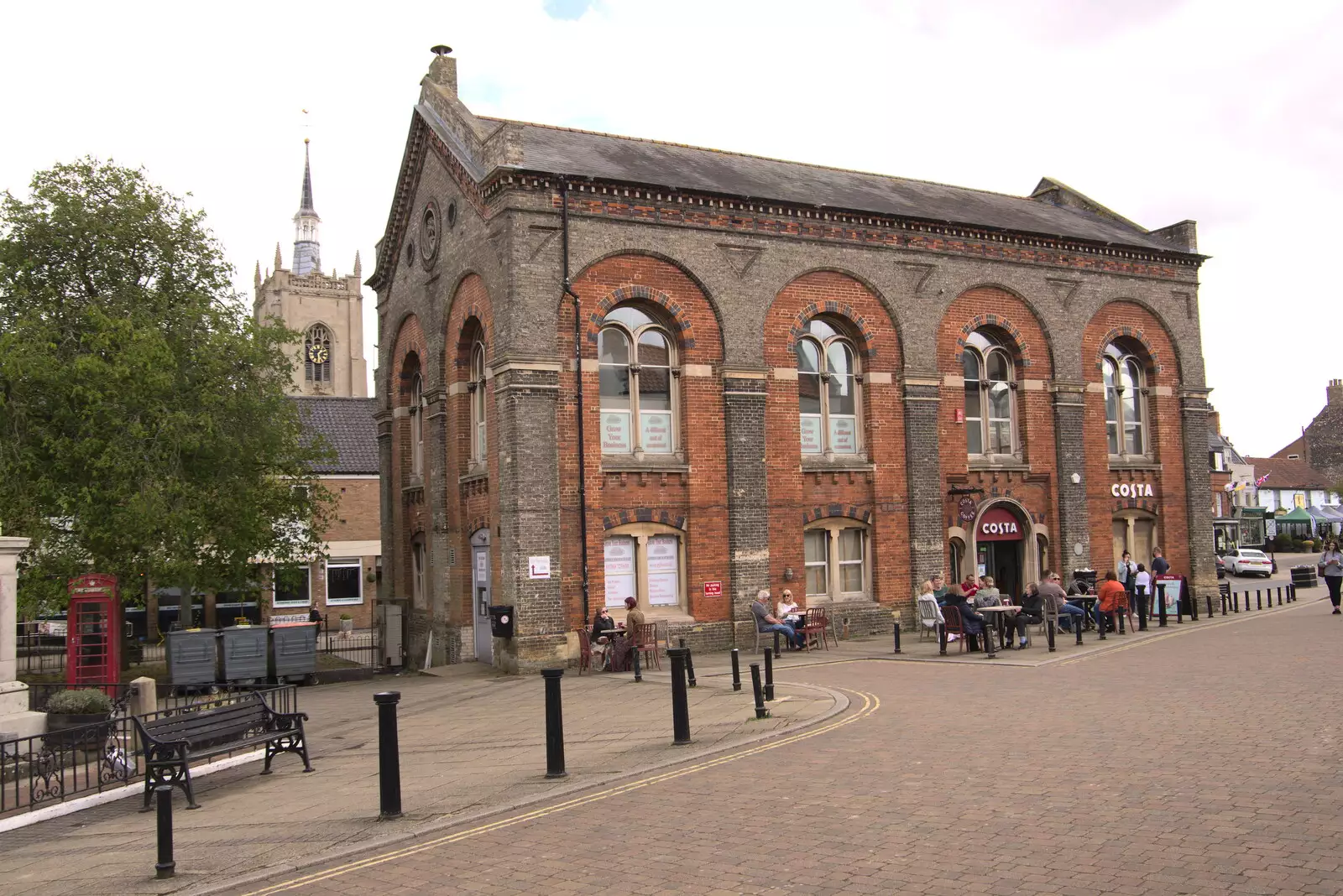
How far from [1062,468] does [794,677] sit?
12.3 m

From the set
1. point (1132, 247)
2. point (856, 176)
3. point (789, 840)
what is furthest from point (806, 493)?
point (789, 840)

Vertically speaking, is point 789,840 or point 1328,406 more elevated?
point 1328,406

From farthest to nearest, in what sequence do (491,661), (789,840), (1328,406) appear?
(1328,406), (491,661), (789,840)

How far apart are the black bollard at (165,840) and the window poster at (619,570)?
44.1 ft

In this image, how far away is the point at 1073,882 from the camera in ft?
21.6

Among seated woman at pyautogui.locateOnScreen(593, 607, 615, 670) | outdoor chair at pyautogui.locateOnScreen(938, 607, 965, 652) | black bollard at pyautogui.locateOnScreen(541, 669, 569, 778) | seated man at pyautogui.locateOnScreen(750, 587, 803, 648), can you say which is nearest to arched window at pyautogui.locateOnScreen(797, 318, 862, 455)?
seated man at pyautogui.locateOnScreen(750, 587, 803, 648)

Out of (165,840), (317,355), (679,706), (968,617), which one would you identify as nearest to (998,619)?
(968,617)

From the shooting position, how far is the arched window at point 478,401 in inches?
907

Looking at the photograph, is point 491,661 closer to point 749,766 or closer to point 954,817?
point 749,766

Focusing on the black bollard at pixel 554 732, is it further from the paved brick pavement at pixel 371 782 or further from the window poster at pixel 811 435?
the window poster at pixel 811 435

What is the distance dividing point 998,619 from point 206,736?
1485cm

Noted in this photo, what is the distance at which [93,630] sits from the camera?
69.2 feet

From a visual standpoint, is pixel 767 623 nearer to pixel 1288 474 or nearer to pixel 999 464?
pixel 999 464

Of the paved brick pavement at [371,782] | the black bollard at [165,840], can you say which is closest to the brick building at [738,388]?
the paved brick pavement at [371,782]
